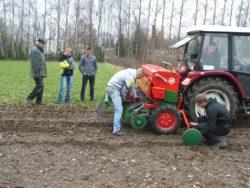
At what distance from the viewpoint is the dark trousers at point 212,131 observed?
694 centimetres

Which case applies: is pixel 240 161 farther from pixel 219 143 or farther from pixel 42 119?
pixel 42 119

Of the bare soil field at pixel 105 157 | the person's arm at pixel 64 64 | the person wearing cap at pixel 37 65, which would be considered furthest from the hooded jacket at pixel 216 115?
the person wearing cap at pixel 37 65

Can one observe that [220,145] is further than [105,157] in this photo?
Yes

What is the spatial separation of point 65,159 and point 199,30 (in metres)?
4.14

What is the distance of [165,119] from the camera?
7.72 metres

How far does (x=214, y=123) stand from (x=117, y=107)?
1.93 metres

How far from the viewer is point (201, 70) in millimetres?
8273

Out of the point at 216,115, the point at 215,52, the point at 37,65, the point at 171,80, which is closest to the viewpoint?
the point at 216,115

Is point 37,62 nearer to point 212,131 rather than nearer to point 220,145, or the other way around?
point 212,131

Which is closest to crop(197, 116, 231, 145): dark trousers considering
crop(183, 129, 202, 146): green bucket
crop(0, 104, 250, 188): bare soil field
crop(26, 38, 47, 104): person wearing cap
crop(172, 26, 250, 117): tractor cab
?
crop(183, 129, 202, 146): green bucket

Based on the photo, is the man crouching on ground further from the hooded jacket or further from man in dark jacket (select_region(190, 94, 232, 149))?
the hooded jacket

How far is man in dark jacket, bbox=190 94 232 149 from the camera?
6.82m

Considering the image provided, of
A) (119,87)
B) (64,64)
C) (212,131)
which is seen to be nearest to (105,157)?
(119,87)

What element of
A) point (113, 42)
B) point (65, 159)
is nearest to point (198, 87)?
point (65, 159)
